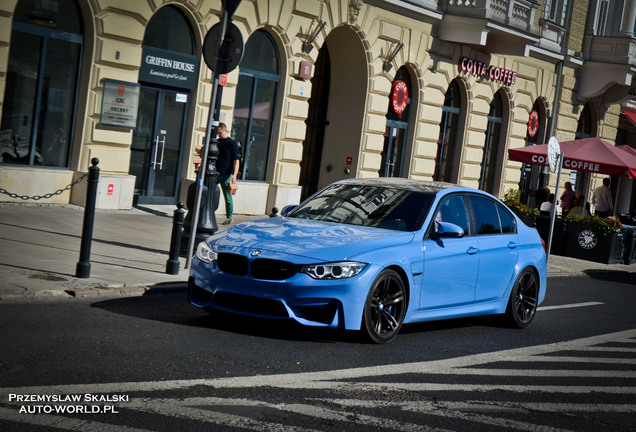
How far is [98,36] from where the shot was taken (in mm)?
17078

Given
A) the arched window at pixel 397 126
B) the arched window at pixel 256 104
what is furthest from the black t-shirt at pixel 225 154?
the arched window at pixel 397 126

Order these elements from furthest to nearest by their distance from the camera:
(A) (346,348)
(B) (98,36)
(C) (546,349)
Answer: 1. (B) (98,36)
2. (C) (546,349)
3. (A) (346,348)

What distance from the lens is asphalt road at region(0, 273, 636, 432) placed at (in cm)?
552

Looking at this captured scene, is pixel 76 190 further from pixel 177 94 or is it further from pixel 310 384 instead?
pixel 310 384

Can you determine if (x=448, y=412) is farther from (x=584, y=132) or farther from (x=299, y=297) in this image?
(x=584, y=132)

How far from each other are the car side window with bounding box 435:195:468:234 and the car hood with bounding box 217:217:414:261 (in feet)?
2.41

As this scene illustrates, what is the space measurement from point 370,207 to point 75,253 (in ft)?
13.8

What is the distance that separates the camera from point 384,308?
8.38 meters

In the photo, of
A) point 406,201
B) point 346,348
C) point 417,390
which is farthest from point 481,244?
point 417,390

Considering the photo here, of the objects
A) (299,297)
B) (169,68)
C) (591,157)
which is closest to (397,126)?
(591,157)

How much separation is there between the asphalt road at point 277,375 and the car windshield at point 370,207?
108 cm

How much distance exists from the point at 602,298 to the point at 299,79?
29.9ft

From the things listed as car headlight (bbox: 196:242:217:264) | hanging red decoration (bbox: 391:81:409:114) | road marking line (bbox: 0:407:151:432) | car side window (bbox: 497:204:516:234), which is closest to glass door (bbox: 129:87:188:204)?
hanging red decoration (bbox: 391:81:409:114)

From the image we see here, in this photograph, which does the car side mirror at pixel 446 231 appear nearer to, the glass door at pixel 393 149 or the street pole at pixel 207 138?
the street pole at pixel 207 138
